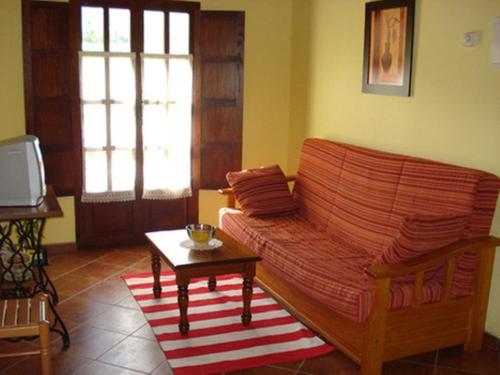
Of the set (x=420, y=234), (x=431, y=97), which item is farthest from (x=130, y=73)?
(x=420, y=234)

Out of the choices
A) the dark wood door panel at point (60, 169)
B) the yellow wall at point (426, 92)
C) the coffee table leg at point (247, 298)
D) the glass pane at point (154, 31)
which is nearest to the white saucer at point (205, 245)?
the coffee table leg at point (247, 298)

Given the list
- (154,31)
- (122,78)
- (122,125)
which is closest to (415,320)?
(122,125)

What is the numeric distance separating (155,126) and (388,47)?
6.66 feet

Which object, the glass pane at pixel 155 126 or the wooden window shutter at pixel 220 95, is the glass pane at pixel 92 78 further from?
the wooden window shutter at pixel 220 95

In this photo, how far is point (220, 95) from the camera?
5195 millimetres

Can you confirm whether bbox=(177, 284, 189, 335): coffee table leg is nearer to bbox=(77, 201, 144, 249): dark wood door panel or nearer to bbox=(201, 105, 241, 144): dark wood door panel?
bbox=(77, 201, 144, 249): dark wood door panel

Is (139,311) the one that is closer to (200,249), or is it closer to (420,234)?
(200,249)

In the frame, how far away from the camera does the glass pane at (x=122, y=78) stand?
4824 millimetres

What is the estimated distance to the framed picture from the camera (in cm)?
385

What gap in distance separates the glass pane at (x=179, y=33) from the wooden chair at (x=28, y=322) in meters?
2.73

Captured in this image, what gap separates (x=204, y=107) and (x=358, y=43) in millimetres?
1457

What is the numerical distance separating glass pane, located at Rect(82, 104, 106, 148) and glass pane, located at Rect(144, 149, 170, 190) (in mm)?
399

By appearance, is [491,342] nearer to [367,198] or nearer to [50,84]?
[367,198]

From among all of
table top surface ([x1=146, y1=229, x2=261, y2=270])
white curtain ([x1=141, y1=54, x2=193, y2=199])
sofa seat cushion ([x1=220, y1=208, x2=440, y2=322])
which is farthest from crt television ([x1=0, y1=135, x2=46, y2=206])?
white curtain ([x1=141, y1=54, x2=193, y2=199])
